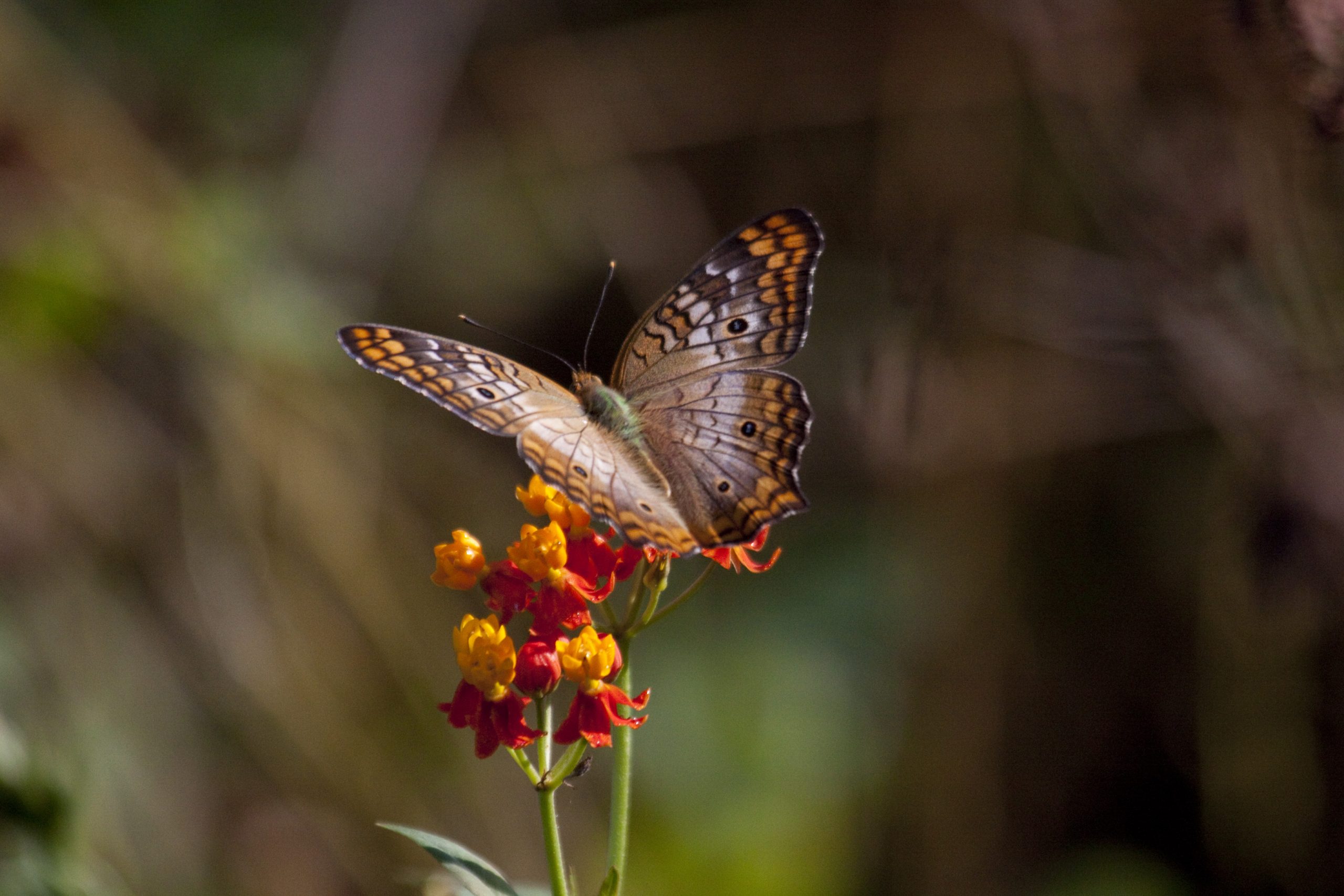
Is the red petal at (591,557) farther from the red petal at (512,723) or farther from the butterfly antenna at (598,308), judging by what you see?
the butterfly antenna at (598,308)

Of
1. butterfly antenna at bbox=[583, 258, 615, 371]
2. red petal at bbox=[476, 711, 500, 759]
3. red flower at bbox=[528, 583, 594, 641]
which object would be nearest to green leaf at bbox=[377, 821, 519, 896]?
red petal at bbox=[476, 711, 500, 759]

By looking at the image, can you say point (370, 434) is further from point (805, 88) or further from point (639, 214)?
point (805, 88)

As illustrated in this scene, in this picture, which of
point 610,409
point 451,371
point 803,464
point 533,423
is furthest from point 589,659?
point 803,464

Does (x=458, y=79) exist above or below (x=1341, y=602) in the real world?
above

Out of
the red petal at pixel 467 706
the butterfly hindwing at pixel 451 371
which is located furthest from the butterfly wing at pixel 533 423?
the red petal at pixel 467 706

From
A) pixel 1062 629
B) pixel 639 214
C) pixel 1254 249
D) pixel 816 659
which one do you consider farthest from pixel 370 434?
pixel 1254 249
